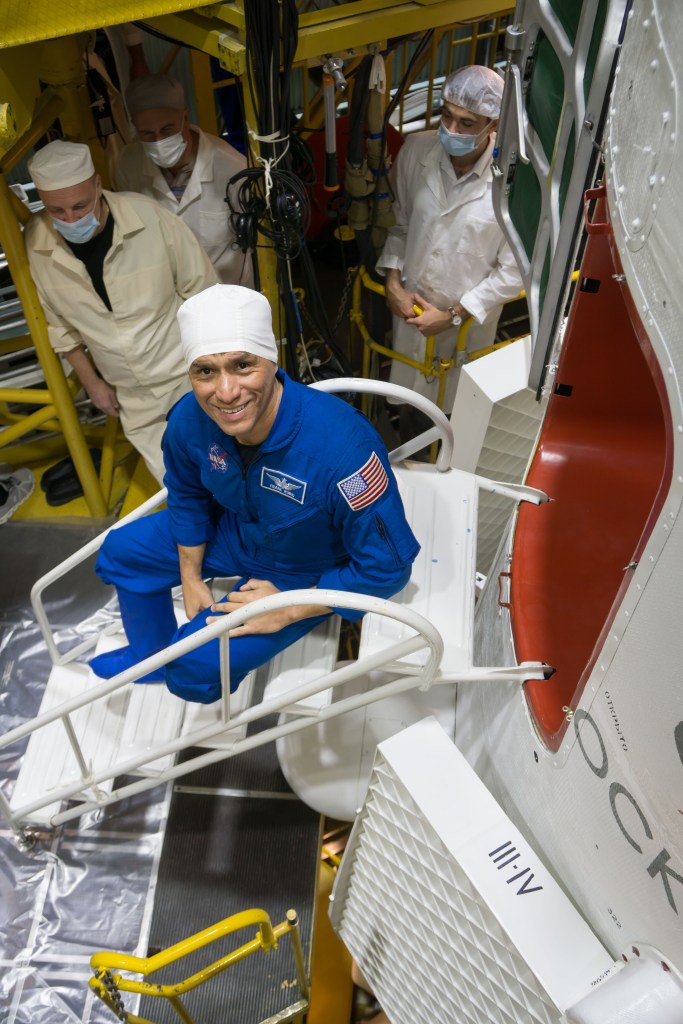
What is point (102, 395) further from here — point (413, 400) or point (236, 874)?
point (236, 874)

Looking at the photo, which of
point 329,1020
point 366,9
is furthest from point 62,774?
point 366,9

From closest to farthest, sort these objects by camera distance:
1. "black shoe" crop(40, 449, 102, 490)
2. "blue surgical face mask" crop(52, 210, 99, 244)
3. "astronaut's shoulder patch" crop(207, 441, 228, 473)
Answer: "astronaut's shoulder patch" crop(207, 441, 228, 473)
"blue surgical face mask" crop(52, 210, 99, 244)
"black shoe" crop(40, 449, 102, 490)

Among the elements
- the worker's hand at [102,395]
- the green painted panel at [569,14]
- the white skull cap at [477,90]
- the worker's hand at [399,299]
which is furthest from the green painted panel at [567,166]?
the worker's hand at [102,395]

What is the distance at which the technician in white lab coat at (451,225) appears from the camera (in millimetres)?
3459

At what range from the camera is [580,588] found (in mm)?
2541

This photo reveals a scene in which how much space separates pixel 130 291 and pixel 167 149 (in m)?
0.72

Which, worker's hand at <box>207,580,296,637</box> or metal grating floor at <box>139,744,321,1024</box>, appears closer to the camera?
worker's hand at <box>207,580,296,637</box>

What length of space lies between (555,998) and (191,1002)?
175 cm

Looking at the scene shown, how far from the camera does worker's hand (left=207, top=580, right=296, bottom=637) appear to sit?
97.2 inches

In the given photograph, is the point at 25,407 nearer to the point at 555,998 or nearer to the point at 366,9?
the point at 366,9

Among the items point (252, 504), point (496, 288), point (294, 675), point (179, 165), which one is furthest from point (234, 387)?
point (179, 165)

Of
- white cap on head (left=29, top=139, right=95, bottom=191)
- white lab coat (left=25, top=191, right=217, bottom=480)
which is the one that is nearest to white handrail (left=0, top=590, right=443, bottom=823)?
white lab coat (left=25, top=191, right=217, bottom=480)

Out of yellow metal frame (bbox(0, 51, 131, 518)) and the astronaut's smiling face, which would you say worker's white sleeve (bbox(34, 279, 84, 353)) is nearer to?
yellow metal frame (bbox(0, 51, 131, 518))

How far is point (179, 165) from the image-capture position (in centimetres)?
380
